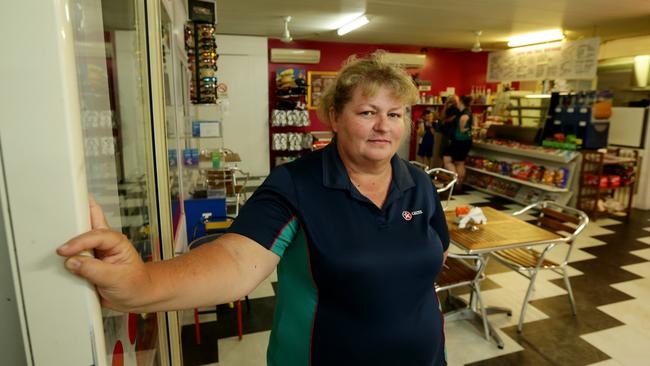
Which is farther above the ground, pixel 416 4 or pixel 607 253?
pixel 416 4

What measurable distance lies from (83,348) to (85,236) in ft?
0.64

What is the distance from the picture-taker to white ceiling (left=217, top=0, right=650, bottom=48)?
16.8 ft

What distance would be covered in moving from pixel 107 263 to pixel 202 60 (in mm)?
3683

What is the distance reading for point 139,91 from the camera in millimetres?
1581

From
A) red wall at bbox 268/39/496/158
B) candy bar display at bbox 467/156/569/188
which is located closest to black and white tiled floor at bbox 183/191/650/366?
candy bar display at bbox 467/156/569/188

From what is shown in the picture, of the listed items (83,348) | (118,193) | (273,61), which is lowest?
(83,348)

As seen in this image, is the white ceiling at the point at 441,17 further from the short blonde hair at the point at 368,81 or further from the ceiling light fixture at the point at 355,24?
the short blonde hair at the point at 368,81

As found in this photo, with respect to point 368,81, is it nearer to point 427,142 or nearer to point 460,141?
point 460,141

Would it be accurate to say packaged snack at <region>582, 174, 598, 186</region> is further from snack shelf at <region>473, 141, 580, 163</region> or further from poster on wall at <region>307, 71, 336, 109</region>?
poster on wall at <region>307, 71, 336, 109</region>


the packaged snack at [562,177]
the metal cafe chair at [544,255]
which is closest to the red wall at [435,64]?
the packaged snack at [562,177]

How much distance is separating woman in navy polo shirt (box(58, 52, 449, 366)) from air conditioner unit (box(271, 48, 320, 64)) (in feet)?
24.4

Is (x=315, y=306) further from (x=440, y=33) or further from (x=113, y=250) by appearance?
(x=440, y=33)

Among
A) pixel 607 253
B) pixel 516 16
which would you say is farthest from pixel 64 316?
pixel 516 16

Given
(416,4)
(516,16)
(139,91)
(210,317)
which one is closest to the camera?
(139,91)
